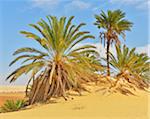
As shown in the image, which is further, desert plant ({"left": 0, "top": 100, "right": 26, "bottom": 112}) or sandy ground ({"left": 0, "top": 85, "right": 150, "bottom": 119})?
desert plant ({"left": 0, "top": 100, "right": 26, "bottom": 112})

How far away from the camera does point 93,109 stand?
1562 centimetres

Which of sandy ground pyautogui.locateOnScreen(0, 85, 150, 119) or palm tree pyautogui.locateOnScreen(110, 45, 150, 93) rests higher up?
palm tree pyautogui.locateOnScreen(110, 45, 150, 93)

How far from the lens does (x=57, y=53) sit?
18.5 metres

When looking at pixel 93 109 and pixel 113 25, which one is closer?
pixel 93 109

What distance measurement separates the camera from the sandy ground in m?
14.5

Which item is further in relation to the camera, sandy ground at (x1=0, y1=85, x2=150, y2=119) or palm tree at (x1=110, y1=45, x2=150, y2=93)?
palm tree at (x1=110, y1=45, x2=150, y2=93)

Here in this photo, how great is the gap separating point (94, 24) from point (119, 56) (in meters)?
4.20

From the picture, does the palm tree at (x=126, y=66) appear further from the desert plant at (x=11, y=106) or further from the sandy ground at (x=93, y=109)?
the desert plant at (x=11, y=106)

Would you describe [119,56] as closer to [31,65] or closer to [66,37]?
[66,37]

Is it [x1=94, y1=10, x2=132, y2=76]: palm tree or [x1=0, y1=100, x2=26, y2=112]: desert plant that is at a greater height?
[x1=94, y1=10, x2=132, y2=76]: palm tree

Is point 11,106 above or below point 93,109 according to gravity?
above

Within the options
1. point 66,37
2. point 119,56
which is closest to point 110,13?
point 119,56

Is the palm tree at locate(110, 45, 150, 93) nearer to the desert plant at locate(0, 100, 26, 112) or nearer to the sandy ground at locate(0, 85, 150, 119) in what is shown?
the sandy ground at locate(0, 85, 150, 119)

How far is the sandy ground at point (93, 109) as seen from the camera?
14516mm
